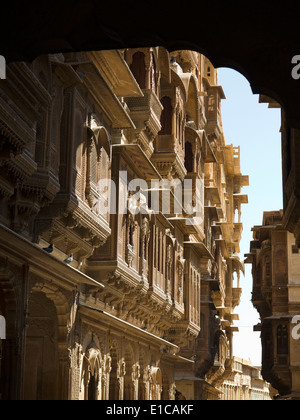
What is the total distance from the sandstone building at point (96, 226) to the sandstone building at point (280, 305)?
7559 mm

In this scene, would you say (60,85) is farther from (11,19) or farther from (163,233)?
(163,233)

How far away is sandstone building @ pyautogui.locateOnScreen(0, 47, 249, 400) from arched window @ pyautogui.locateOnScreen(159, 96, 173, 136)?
4cm

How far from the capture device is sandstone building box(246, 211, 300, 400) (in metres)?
40.2

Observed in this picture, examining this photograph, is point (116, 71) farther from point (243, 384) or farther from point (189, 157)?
point (243, 384)

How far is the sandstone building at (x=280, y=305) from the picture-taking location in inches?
1582

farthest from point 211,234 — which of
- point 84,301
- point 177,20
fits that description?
point 177,20

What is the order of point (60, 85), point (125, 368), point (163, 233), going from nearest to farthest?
point (60, 85)
point (125, 368)
point (163, 233)

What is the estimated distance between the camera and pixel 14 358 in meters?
13.3

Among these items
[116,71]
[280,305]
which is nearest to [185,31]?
[116,71]

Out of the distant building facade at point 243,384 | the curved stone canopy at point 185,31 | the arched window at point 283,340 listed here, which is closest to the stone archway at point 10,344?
the curved stone canopy at point 185,31

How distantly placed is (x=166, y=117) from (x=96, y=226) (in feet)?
38.0

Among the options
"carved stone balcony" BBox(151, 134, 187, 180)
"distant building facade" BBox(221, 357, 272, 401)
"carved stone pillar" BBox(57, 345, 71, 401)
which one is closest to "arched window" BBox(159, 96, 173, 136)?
"carved stone balcony" BBox(151, 134, 187, 180)

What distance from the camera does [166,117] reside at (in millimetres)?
27688
